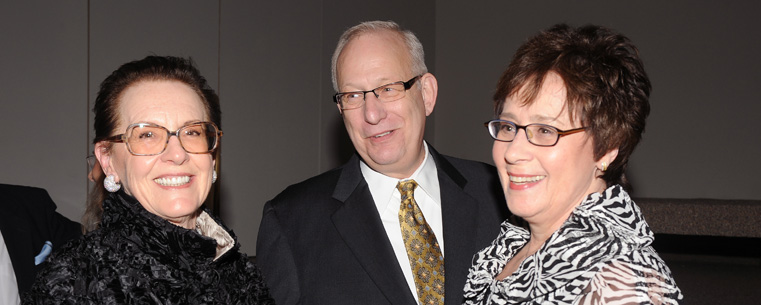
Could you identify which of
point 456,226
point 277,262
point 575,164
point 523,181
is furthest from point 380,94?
point 575,164

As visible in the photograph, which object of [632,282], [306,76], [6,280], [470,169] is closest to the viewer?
[632,282]

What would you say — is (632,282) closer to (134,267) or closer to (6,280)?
(134,267)

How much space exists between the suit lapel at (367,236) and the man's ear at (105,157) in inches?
33.9

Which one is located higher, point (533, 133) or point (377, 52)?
point (377, 52)

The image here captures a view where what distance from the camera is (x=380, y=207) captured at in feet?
8.36

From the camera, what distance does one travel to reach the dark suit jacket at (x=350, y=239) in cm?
234

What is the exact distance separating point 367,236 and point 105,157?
3.17 ft

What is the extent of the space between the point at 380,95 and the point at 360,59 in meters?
0.16

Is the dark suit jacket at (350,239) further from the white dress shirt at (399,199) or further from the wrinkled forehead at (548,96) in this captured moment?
the wrinkled forehead at (548,96)

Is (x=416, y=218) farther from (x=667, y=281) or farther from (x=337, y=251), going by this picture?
(x=667, y=281)

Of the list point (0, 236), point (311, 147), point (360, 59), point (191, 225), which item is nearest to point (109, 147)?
point (191, 225)

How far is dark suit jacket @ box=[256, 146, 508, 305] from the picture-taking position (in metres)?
2.34

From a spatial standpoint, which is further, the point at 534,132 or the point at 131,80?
the point at 131,80

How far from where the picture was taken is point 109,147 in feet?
6.09
